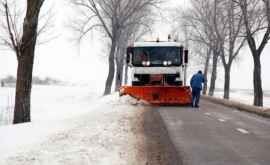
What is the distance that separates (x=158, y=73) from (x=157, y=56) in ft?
3.12

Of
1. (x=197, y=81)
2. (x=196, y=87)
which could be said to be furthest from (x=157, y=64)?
(x=196, y=87)

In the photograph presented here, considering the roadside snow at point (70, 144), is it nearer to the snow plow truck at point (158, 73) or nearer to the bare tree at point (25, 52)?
the bare tree at point (25, 52)

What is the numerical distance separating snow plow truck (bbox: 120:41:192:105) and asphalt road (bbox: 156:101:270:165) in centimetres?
730

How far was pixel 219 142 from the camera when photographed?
32.6 feet

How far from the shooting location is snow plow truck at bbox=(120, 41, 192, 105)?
2192 centimetres

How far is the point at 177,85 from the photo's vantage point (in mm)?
22422

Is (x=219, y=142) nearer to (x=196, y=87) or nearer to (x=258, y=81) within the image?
(x=196, y=87)

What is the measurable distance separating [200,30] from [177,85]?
78.6 feet

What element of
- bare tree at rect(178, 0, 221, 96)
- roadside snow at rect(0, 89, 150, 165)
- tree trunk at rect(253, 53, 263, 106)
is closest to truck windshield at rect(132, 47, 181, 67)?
tree trunk at rect(253, 53, 263, 106)

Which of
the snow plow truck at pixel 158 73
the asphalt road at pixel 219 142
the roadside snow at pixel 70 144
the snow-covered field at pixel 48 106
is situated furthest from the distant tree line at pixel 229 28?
the roadside snow at pixel 70 144

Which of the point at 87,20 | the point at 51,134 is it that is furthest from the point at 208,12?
the point at 51,134

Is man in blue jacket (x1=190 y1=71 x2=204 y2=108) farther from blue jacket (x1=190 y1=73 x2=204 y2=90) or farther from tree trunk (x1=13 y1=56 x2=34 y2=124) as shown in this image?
tree trunk (x1=13 y1=56 x2=34 y2=124)

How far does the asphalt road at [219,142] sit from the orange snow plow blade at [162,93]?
7243 millimetres

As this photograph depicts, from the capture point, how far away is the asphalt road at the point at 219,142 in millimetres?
8038
